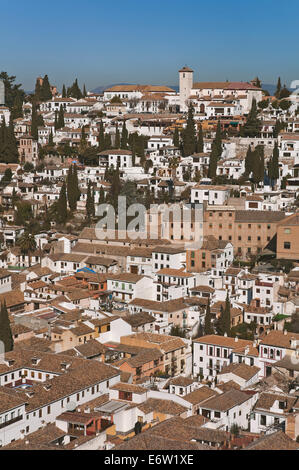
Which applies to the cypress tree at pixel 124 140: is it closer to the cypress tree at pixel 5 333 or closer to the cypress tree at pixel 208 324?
the cypress tree at pixel 208 324

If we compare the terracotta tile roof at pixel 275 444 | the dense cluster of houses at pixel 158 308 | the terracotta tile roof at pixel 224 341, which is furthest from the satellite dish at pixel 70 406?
the terracotta tile roof at pixel 224 341

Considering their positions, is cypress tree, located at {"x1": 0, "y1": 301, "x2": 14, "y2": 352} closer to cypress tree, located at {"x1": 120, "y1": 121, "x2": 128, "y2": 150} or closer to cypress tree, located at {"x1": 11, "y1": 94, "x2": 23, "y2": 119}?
cypress tree, located at {"x1": 120, "y1": 121, "x2": 128, "y2": 150}

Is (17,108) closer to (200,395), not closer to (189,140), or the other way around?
(189,140)

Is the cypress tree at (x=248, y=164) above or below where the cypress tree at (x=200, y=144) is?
below

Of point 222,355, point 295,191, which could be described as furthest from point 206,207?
point 222,355

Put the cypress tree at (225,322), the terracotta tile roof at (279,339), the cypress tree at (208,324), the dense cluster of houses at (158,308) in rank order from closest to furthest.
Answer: the dense cluster of houses at (158,308), the terracotta tile roof at (279,339), the cypress tree at (225,322), the cypress tree at (208,324)

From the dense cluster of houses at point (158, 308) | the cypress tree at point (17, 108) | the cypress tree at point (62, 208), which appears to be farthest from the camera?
the cypress tree at point (17, 108)

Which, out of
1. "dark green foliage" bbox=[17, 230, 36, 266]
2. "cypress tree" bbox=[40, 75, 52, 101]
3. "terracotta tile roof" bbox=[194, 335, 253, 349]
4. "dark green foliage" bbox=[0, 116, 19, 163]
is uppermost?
"cypress tree" bbox=[40, 75, 52, 101]

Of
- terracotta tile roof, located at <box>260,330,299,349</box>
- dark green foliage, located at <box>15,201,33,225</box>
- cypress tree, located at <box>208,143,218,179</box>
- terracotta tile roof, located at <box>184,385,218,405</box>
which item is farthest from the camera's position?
cypress tree, located at <box>208,143,218,179</box>

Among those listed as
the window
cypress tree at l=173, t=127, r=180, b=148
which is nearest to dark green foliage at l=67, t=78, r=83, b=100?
cypress tree at l=173, t=127, r=180, b=148

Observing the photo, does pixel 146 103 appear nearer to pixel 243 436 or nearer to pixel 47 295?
pixel 47 295

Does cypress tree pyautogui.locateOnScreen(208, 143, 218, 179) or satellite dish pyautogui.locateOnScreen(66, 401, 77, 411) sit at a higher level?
cypress tree pyautogui.locateOnScreen(208, 143, 218, 179)
